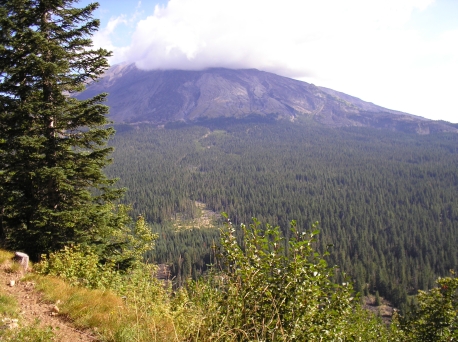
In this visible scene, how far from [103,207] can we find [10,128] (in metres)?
4.20

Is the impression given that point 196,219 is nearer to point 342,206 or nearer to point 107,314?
point 342,206

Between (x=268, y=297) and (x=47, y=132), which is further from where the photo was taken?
(x=47, y=132)

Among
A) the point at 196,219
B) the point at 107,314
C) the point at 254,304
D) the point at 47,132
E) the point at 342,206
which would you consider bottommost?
the point at 196,219

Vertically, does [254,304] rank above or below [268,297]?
below

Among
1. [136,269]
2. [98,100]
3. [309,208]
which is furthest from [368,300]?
[98,100]

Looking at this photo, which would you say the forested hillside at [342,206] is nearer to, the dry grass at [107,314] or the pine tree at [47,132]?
Answer: the pine tree at [47,132]

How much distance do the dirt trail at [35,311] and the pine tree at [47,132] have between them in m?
2.38

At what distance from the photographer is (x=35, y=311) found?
6293 mm

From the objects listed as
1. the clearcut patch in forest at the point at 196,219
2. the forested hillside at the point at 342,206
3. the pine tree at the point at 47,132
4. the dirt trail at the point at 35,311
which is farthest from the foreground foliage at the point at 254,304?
the clearcut patch in forest at the point at 196,219

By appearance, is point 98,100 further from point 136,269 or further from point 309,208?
point 309,208

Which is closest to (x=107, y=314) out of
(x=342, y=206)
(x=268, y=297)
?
(x=268, y=297)

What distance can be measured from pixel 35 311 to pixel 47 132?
21.7ft

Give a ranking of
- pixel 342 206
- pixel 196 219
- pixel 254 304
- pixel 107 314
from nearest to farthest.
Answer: pixel 254 304 < pixel 107 314 < pixel 196 219 < pixel 342 206

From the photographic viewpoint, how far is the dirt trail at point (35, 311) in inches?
215
